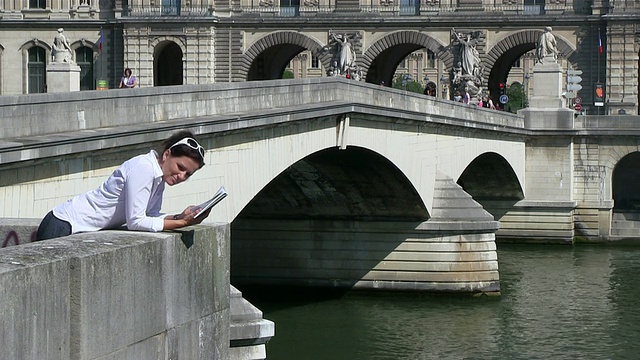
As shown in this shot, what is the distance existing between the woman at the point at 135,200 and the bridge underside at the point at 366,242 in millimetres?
25971

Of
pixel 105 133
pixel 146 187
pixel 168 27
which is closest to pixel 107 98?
pixel 105 133

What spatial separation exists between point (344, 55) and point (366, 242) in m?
25.2

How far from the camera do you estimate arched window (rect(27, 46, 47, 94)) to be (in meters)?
71.3

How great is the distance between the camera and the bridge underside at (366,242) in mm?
34625

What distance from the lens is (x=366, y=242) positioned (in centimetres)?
3488

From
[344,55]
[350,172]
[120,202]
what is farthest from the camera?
[344,55]

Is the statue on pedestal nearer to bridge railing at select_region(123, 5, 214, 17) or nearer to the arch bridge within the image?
the arch bridge

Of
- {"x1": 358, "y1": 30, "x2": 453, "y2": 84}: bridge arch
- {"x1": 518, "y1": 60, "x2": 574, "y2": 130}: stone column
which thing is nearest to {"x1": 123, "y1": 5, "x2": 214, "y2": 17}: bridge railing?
{"x1": 358, "y1": 30, "x2": 453, "y2": 84}: bridge arch

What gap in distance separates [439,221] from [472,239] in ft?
3.06

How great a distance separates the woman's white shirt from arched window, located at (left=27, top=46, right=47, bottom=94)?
212 feet

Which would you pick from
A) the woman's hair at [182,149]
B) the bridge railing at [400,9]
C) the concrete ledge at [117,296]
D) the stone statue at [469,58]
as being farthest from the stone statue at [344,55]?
the concrete ledge at [117,296]

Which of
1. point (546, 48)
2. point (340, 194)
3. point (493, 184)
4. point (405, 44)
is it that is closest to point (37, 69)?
point (405, 44)

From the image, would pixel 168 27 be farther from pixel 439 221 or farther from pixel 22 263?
pixel 22 263

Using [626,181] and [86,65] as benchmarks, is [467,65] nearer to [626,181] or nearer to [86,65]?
[626,181]
